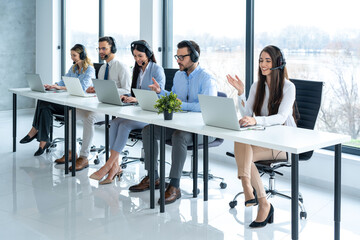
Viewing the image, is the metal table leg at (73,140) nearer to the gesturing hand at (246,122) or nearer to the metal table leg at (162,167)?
the metal table leg at (162,167)

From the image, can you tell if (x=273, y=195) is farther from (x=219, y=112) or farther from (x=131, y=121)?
(x=131, y=121)

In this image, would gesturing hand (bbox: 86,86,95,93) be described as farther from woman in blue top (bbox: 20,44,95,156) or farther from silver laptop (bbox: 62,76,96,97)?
woman in blue top (bbox: 20,44,95,156)

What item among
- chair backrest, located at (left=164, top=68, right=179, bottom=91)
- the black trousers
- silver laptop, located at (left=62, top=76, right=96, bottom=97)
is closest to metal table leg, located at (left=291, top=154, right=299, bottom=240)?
chair backrest, located at (left=164, top=68, right=179, bottom=91)

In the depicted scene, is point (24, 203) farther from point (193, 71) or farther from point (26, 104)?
point (26, 104)

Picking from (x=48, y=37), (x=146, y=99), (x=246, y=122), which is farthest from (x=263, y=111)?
(x=48, y=37)

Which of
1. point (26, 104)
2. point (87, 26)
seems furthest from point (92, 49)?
point (26, 104)

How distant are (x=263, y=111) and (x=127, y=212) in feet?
4.08

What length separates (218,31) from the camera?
552 centimetres

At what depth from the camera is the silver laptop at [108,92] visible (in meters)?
4.10

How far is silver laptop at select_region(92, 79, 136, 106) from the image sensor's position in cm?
410

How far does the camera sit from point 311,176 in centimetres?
442

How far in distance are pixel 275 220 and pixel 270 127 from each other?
2.38 ft

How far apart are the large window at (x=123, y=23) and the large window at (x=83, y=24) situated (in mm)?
310

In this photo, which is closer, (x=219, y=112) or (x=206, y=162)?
(x=219, y=112)
